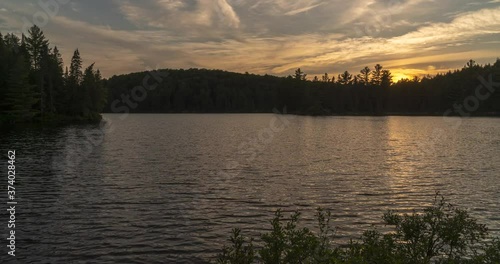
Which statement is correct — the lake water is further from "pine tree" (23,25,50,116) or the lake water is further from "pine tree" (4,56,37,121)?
"pine tree" (23,25,50,116)

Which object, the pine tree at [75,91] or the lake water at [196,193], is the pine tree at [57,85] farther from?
the lake water at [196,193]

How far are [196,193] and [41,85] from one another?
9665 cm

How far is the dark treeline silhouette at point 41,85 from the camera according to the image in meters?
92.4

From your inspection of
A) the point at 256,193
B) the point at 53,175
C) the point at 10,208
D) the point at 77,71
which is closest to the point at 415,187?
the point at 256,193

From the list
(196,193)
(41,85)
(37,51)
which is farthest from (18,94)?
(196,193)

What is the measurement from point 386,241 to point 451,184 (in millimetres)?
25708

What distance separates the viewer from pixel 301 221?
2300 cm

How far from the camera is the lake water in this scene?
19047mm

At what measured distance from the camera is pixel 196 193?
29.6 meters

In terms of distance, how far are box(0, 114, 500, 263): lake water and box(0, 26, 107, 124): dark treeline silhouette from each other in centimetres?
4448

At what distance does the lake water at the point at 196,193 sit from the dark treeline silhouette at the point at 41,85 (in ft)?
146

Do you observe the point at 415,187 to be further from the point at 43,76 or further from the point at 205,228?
the point at 43,76

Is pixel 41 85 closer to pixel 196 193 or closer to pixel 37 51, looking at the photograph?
pixel 37 51

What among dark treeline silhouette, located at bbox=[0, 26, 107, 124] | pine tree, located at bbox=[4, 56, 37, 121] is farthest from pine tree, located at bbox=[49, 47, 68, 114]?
pine tree, located at bbox=[4, 56, 37, 121]
